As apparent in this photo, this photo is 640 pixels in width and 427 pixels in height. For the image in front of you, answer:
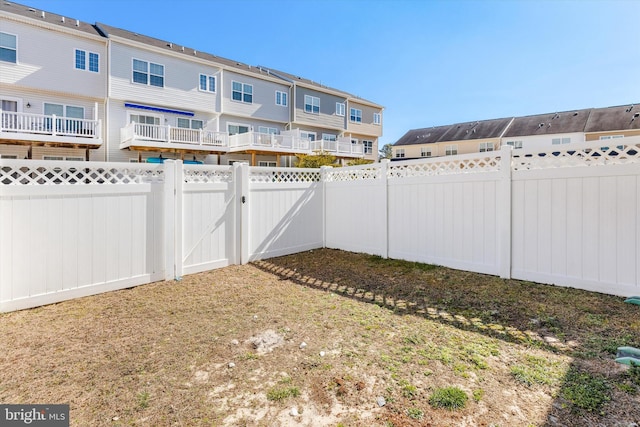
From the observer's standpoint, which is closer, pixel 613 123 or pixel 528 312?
pixel 528 312

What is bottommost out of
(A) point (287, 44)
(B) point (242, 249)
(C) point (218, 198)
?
(B) point (242, 249)

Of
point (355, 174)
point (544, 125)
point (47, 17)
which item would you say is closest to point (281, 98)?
point (47, 17)

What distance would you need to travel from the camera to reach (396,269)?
602cm

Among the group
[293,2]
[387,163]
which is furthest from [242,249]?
[293,2]

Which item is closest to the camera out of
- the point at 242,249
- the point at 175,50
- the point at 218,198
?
the point at 218,198

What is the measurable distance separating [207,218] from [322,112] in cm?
2008

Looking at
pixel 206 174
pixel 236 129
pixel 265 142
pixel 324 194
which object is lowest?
pixel 324 194

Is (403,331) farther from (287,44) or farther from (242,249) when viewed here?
(287,44)

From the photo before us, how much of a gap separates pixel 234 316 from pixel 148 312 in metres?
1.11

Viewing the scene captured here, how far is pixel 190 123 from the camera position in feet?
60.0

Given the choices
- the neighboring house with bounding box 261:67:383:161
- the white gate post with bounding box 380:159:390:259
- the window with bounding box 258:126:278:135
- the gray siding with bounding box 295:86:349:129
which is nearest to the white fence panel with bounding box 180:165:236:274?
the white gate post with bounding box 380:159:390:259

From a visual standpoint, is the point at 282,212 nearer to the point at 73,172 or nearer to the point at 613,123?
the point at 73,172

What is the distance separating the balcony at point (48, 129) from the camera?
12.7 meters

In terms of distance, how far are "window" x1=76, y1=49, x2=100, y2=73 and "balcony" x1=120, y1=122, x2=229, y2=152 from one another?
302 centimetres
